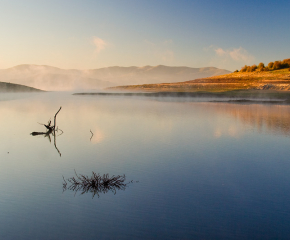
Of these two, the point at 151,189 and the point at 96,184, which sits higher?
the point at 96,184

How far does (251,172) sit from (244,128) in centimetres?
925

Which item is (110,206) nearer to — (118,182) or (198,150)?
(118,182)

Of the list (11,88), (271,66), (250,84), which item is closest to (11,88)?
(11,88)

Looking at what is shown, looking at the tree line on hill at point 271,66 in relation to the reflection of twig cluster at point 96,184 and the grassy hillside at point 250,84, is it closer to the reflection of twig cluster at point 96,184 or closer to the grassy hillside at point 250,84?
the grassy hillside at point 250,84

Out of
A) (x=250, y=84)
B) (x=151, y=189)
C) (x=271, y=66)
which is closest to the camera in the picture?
(x=151, y=189)

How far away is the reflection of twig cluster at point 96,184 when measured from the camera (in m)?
6.96

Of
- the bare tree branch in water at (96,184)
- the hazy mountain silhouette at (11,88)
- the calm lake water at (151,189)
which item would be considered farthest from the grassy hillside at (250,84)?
the bare tree branch in water at (96,184)

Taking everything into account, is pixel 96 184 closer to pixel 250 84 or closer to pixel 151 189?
pixel 151 189

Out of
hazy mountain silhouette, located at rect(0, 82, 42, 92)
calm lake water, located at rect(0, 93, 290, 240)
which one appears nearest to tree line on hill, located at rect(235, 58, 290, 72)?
calm lake water, located at rect(0, 93, 290, 240)

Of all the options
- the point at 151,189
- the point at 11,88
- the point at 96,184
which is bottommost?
the point at 151,189

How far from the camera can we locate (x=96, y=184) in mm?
7199

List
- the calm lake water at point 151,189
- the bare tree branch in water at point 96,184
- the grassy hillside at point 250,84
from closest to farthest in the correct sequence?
the calm lake water at point 151,189
the bare tree branch in water at point 96,184
the grassy hillside at point 250,84

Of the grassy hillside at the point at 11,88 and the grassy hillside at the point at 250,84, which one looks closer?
the grassy hillside at the point at 250,84

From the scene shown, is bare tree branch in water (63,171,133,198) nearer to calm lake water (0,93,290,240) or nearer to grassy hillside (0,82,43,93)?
calm lake water (0,93,290,240)
